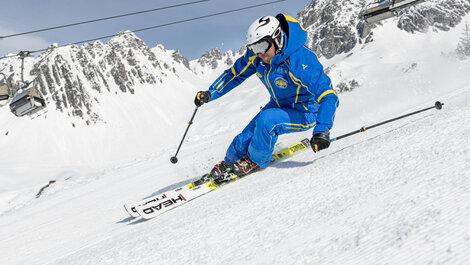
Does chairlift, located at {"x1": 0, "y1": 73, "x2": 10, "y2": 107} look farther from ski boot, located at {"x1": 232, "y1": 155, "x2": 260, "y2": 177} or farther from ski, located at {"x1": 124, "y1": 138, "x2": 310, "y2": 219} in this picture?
ski boot, located at {"x1": 232, "y1": 155, "x2": 260, "y2": 177}

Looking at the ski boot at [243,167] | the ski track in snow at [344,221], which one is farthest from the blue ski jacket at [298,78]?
the ski boot at [243,167]

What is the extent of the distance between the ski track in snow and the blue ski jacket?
3.20 ft

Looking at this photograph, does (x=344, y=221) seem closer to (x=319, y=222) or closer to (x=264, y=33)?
(x=319, y=222)

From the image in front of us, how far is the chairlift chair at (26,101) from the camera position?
408 inches

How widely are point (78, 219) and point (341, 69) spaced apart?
276 feet

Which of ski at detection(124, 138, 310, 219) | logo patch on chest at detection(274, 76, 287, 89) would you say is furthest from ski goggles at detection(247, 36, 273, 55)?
ski at detection(124, 138, 310, 219)

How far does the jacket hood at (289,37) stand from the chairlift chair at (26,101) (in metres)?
8.94

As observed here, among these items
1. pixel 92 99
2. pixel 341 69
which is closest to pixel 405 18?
pixel 341 69

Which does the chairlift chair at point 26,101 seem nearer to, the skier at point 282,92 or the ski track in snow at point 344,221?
the skier at point 282,92

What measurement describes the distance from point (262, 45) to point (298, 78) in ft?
2.37

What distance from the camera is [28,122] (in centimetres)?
10438

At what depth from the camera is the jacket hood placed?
4648 millimetres

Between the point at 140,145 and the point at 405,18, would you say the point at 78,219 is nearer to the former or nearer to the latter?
the point at 140,145

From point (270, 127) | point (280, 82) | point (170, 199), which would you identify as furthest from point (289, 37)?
point (170, 199)
